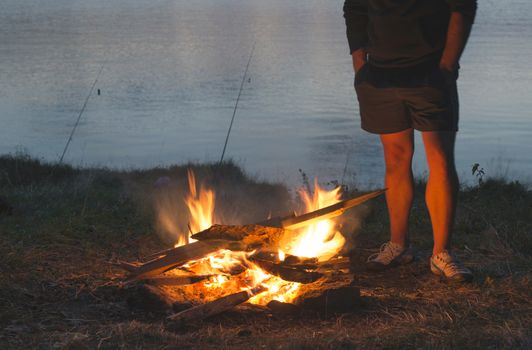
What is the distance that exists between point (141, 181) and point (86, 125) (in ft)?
17.0

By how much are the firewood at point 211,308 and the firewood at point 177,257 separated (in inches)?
19.0

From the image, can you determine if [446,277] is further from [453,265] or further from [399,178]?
[399,178]

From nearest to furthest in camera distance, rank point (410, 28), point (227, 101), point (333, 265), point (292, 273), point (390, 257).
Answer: point (292, 273) < point (410, 28) < point (333, 265) < point (390, 257) < point (227, 101)

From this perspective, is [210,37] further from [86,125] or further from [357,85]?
[357,85]

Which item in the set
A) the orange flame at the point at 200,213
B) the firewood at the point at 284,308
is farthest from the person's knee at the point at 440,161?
the orange flame at the point at 200,213

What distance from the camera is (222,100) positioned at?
50.6ft

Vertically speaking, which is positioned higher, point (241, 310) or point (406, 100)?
point (406, 100)

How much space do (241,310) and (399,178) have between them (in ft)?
4.71

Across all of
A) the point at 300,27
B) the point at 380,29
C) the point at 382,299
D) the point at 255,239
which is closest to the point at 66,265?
the point at 255,239

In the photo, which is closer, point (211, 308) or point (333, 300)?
point (211, 308)

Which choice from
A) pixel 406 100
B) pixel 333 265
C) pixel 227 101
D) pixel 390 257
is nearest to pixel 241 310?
pixel 333 265

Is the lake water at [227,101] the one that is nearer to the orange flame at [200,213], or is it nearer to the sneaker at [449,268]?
the orange flame at [200,213]

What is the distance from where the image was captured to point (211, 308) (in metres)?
4.33

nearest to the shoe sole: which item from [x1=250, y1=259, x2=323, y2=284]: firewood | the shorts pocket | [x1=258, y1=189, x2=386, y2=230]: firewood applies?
[x1=258, y1=189, x2=386, y2=230]: firewood
